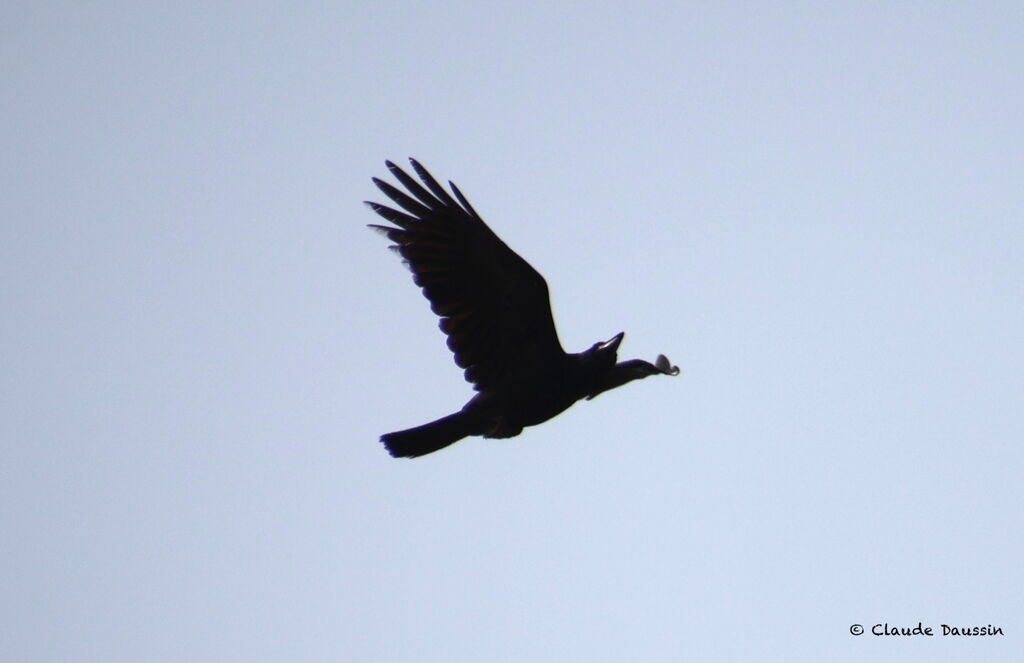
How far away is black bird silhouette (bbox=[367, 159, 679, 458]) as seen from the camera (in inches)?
333

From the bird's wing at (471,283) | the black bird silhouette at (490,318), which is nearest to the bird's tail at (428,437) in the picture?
the black bird silhouette at (490,318)

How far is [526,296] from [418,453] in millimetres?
1483

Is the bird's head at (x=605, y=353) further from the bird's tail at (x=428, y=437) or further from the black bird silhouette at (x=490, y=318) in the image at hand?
the bird's tail at (x=428, y=437)

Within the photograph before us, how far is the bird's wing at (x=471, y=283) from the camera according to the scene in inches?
334

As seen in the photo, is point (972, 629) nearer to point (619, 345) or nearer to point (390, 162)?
point (619, 345)

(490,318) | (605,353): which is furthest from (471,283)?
(605,353)

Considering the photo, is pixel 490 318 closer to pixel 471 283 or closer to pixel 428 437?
pixel 471 283

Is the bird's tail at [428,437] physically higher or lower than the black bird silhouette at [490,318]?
lower

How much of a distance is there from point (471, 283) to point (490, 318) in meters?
0.32

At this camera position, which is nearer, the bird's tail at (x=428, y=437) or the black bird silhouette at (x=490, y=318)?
the bird's tail at (x=428, y=437)

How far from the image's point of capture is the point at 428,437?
8188 millimetres

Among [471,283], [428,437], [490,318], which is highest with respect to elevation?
[471,283]

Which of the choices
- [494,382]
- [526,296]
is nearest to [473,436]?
[494,382]

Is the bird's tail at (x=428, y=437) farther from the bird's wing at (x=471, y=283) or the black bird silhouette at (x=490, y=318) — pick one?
the bird's wing at (x=471, y=283)
